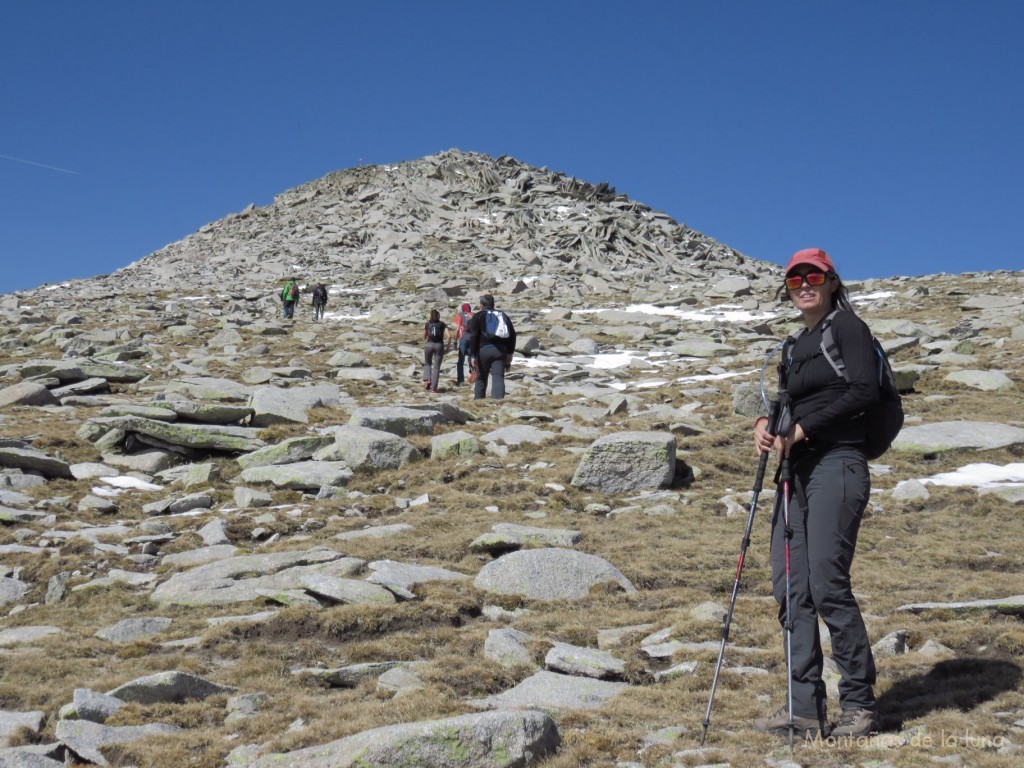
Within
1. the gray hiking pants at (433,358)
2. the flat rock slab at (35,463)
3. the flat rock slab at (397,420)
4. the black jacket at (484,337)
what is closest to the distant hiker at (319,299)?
the gray hiking pants at (433,358)

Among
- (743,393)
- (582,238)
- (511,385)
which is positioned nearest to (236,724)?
(743,393)

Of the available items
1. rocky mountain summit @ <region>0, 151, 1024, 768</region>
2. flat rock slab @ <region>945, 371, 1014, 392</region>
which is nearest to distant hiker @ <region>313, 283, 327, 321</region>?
rocky mountain summit @ <region>0, 151, 1024, 768</region>

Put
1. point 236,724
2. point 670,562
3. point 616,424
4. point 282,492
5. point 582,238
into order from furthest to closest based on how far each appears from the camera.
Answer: point 582,238 < point 616,424 < point 282,492 < point 670,562 < point 236,724

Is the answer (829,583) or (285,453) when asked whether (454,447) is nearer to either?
(285,453)

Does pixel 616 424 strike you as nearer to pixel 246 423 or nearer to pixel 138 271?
pixel 246 423

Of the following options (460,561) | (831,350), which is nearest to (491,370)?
(460,561)

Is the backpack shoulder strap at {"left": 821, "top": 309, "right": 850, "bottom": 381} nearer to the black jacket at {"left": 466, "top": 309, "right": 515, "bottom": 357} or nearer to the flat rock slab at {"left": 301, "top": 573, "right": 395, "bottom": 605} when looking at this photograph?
the flat rock slab at {"left": 301, "top": 573, "right": 395, "bottom": 605}

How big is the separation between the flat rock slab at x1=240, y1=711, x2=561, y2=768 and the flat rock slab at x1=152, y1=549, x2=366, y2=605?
4068 mm

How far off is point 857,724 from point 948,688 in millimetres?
1251

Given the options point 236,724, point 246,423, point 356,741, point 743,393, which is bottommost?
point 236,724

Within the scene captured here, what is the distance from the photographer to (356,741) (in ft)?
15.0

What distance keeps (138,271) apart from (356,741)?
252ft

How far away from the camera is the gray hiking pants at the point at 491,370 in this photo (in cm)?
2041

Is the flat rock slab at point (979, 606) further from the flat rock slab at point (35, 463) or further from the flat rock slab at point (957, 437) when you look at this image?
the flat rock slab at point (35, 463)
